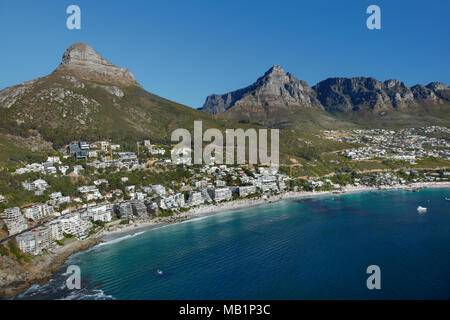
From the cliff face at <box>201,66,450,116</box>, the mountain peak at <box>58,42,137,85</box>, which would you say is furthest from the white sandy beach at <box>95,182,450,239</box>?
the cliff face at <box>201,66,450,116</box>

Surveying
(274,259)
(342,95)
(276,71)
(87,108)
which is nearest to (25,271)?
(274,259)

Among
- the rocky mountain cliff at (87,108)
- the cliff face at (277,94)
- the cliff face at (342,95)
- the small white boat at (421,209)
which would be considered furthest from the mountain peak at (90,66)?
the small white boat at (421,209)

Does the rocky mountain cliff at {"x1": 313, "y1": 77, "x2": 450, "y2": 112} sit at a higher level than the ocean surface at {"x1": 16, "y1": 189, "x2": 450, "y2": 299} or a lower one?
higher

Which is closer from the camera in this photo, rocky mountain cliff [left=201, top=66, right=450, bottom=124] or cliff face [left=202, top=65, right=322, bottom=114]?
rocky mountain cliff [left=201, top=66, right=450, bottom=124]

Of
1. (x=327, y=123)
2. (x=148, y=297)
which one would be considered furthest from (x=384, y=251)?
(x=327, y=123)

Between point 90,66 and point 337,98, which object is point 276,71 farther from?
point 90,66

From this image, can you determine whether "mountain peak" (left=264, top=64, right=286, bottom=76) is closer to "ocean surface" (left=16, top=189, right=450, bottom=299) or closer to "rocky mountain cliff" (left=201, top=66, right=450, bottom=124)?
"rocky mountain cliff" (left=201, top=66, right=450, bottom=124)
